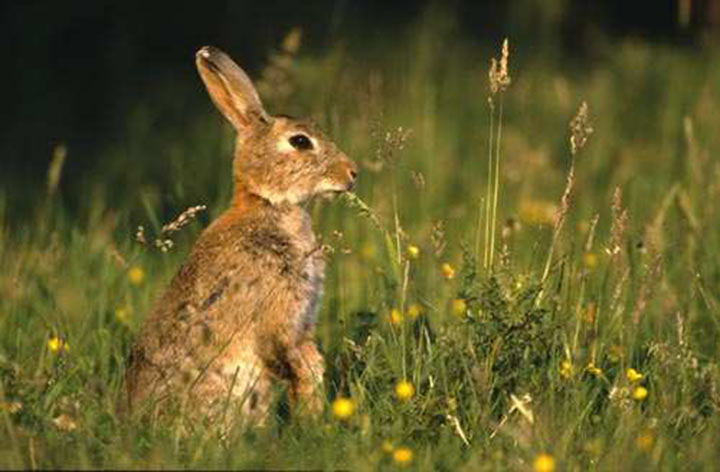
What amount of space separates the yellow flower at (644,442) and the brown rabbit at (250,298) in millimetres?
1084

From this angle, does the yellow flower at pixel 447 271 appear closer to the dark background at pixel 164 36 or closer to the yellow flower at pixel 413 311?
the yellow flower at pixel 413 311

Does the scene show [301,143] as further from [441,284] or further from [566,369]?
[566,369]

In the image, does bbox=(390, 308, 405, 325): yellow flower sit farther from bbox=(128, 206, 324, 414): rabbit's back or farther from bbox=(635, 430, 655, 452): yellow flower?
bbox=(635, 430, 655, 452): yellow flower

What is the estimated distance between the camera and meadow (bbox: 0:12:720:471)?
4.80 metres

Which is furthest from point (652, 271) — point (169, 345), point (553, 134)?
point (553, 134)

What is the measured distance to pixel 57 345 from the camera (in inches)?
220

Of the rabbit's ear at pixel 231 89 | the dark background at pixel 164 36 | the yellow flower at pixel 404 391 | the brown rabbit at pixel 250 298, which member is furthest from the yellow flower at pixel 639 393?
the dark background at pixel 164 36

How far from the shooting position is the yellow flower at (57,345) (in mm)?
5559

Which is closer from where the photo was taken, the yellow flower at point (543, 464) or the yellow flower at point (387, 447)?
the yellow flower at point (543, 464)

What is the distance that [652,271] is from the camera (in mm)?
5277

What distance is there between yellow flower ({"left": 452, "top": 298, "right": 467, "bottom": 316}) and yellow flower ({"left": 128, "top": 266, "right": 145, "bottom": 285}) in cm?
139

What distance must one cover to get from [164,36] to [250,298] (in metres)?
5.98

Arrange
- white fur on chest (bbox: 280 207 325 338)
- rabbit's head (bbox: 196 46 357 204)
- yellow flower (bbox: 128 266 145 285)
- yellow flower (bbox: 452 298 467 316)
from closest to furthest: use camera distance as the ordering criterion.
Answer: yellow flower (bbox: 452 298 467 316), white fur on chest (bbox: 280 207 325 338), rabbit's head (bbox: 196 46 357 204), yellow flower (bbox: 128 266 145 285)

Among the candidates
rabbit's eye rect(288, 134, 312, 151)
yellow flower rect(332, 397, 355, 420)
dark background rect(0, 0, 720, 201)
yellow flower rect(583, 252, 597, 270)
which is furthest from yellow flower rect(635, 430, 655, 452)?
dark background rect(0, 0, 720, 201)
